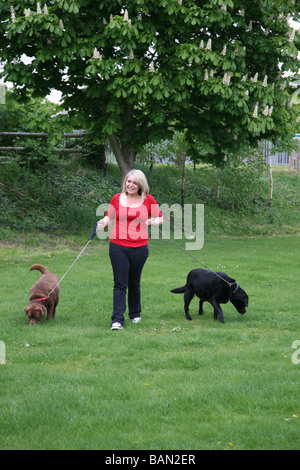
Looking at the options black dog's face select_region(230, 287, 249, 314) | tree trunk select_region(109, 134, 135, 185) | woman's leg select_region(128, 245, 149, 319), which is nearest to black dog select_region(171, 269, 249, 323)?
black dog's face select_region(230, 287, 249, 314)

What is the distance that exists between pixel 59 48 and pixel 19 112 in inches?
265

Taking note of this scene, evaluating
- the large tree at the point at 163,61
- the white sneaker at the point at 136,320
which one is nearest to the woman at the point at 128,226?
the white sneaker at the point at 136,320

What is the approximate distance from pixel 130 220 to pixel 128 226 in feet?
0.27

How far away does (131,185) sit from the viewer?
7102 mm

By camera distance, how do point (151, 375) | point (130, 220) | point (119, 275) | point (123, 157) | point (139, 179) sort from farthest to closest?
point (123, 157), point (119, 275), point (130, 220), point (139, 179), point (151, 375)

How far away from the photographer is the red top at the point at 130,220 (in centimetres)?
716

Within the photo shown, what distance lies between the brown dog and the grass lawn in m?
0.19

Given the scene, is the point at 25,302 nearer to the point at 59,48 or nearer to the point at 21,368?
the point at 21,368

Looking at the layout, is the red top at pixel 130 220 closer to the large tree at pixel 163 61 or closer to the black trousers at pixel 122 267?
the black trousers at pixel 122 267

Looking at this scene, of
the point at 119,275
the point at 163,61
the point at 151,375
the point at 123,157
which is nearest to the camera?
the point at 151,375

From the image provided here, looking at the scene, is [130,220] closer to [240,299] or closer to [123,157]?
[240,299]

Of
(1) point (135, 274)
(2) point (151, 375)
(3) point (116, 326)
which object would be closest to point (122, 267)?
(1) point (135, 274)

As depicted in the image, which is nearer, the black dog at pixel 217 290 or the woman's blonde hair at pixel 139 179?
the woman's blonde hair at pixel 139 179

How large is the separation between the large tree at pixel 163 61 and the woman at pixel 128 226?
6987 mm
